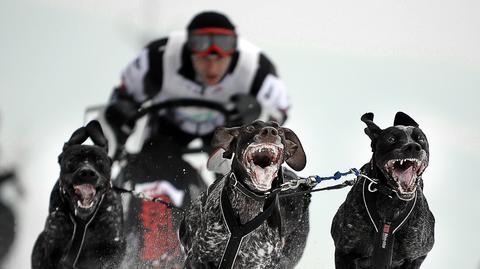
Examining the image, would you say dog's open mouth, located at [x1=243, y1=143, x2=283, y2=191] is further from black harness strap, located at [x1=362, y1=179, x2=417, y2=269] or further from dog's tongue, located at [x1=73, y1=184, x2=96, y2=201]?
dog's tongue, located at [x1=73, y1=184, x2=96, y2=201]

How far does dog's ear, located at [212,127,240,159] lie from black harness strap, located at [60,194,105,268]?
870 millimetres

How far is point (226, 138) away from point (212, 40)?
2590 mm

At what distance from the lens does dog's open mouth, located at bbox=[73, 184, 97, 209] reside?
517 cm

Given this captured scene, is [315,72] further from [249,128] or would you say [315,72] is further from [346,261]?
[249,128]

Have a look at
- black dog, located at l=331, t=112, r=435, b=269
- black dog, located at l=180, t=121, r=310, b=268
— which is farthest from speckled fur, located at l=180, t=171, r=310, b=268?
black dog, located at l=331, t=112, r=435, b=269

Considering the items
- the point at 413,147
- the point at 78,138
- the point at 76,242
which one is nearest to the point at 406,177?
the point at 413,147

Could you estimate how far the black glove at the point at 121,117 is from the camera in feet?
22.2

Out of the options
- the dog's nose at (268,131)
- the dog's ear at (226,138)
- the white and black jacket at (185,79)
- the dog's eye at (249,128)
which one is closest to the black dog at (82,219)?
the dog's ear at (226,138)

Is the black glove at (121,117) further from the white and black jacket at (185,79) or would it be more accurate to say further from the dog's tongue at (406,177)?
the dog's tongue at (406,177)

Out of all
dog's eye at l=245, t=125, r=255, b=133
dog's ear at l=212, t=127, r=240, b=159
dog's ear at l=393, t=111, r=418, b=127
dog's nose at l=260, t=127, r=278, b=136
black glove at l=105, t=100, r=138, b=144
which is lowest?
black glove at l=105, t=100, r=138, b=144

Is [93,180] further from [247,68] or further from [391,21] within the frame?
[391,21]

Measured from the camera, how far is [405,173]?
190 inches

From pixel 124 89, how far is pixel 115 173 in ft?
2.11

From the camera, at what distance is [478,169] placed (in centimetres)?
854
